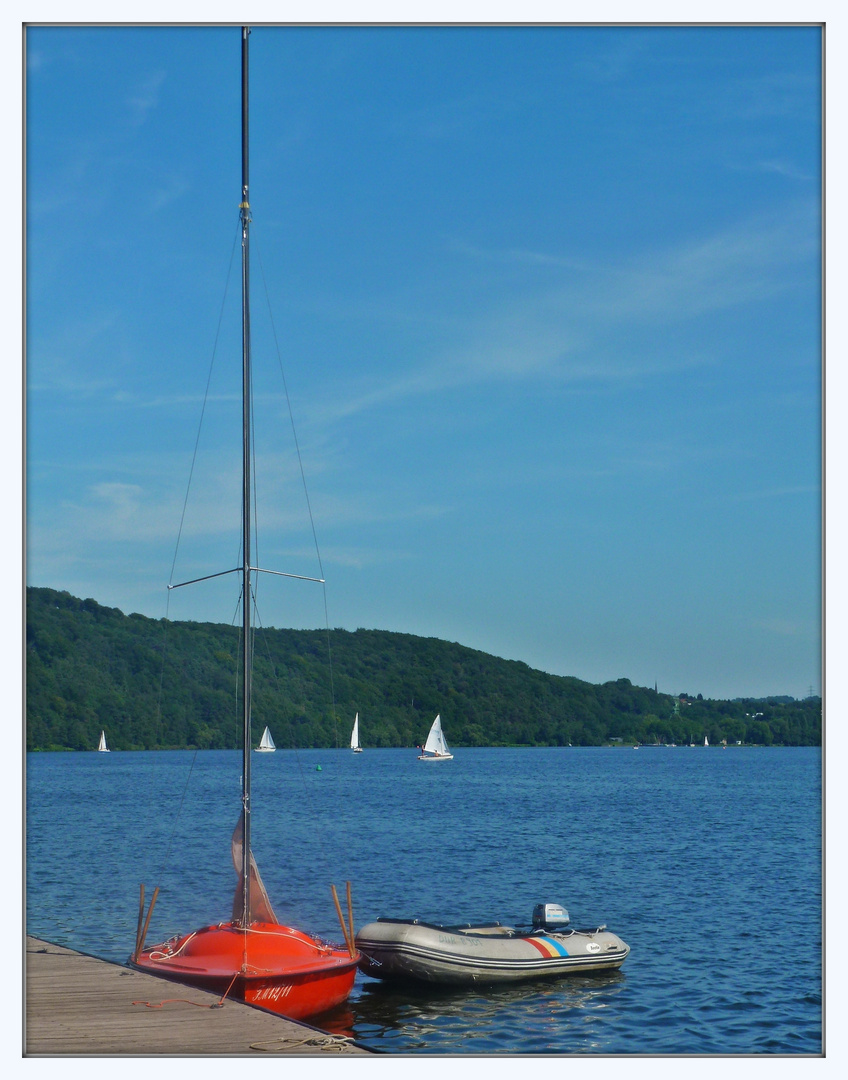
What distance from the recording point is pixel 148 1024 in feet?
30.6

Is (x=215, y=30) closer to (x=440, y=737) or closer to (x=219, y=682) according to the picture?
(x=219, y=682)

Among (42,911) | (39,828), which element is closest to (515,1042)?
(42,911)

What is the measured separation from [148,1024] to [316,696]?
36539 millimetres

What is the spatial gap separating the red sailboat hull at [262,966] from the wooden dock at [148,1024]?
25 centimetres

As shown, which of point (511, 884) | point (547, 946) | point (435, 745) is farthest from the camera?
point (435, 745)

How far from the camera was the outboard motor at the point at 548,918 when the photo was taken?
16.5 meters

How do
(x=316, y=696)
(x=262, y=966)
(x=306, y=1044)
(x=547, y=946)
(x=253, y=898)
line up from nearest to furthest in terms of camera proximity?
(x=306, y=1044)
(x=262, y=966)
(x=253, y=898)
(x=547, y=946)
(x=316, y=696)

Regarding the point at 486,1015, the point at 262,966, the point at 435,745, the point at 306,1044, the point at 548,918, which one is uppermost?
the point at 306,1044

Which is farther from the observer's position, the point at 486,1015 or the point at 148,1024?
the point at 486,1015

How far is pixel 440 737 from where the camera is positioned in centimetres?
8906

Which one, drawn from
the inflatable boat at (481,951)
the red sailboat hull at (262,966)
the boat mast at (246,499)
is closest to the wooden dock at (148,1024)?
the red sailboat hull at (262,966)

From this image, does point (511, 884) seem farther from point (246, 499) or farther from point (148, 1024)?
point (148, 1024)

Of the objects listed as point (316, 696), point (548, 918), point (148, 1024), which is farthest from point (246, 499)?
point (316, 696)

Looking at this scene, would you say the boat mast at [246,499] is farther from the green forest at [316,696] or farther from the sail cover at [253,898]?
the green forest at [316,696]
